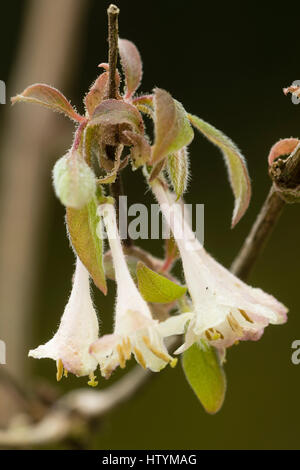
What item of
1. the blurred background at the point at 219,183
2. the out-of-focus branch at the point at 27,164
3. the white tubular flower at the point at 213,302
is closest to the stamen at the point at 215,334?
the white tubular flower at the point at 213,302

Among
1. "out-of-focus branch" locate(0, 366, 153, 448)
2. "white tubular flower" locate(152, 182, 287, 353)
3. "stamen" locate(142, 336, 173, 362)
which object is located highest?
"white tubular flower" locate(152, 182, 287, 353)

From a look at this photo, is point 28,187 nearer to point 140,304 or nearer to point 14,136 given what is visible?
point 14,136

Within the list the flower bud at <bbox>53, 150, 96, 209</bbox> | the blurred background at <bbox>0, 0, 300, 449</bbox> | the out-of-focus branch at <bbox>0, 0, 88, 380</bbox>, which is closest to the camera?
the flower bud at <bbox>53, 150, 96, 209</bbox>

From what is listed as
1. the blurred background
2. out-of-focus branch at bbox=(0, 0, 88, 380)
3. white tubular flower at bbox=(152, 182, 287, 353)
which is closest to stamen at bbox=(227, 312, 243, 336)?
white tubular flower at bbox=(152, 182, 287, 353)

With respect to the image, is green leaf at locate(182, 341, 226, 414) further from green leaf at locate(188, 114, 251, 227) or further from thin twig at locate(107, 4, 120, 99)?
thin twig at locate(107, 4, 120, 99)

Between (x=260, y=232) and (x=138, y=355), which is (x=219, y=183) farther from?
(x=138, y=355)

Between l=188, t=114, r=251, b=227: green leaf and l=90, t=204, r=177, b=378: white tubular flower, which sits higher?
l=188, t=114, r=251, b=227: green leaf

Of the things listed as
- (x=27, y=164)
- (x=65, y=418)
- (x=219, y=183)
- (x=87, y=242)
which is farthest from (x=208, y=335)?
(x=219, y=183)
